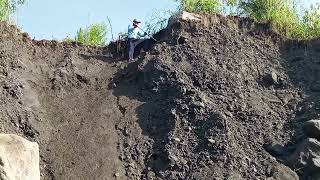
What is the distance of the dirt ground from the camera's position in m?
10.8

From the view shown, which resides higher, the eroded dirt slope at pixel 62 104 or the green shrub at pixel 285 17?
the green shrub at pixel 285 17

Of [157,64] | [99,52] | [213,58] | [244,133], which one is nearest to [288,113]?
[244,133]

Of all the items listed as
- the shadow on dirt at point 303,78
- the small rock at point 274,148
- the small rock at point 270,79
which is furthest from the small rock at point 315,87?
the small rock at point 274,148

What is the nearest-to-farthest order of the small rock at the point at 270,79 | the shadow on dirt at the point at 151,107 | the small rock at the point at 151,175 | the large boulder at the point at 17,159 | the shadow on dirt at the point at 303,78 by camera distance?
the large boulder at the point at 17,159
the small rock at the point at 151,175
the shadow on dirt at the point at 151,107
the shadow on dirt at the point at 303,78
the small rock at the point at 270,79

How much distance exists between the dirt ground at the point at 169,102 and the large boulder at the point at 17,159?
48.0 inches

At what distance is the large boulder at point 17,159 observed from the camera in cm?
836

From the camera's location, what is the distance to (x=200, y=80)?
12.6 m

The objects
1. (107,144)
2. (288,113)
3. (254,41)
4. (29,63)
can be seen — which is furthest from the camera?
(254,41)

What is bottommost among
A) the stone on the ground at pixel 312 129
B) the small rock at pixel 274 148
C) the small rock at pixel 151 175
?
the small rock at pixel 151 175

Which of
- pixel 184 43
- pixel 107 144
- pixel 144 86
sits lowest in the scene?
Result: pixel 107 144

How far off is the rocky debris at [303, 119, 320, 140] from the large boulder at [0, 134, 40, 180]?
5053 mm

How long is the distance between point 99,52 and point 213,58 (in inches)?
118

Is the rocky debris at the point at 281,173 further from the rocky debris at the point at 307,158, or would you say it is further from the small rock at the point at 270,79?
the small rock at the point at 270,79

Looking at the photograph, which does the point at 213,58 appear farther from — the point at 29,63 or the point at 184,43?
the point at 29,63
